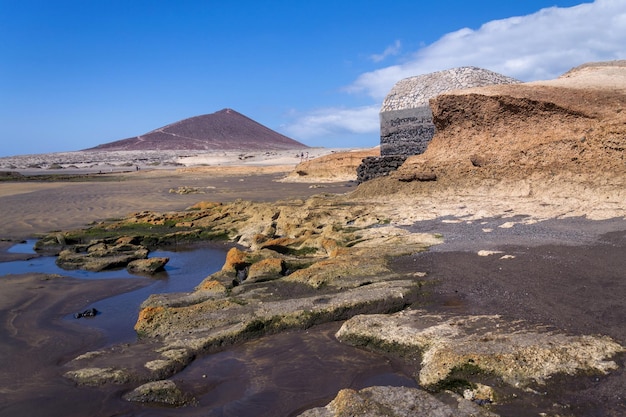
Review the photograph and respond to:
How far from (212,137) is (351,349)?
7449cm

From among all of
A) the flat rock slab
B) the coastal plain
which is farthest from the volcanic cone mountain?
the flat rock slab

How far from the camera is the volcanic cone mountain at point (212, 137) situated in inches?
2830

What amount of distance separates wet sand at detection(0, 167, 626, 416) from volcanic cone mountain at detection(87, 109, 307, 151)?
62193mm

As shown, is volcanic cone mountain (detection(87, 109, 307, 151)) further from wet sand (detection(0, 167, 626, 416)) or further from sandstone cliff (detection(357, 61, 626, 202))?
wet sand (detection(0, 167, 626, 416))

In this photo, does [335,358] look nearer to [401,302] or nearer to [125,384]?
[401,302]

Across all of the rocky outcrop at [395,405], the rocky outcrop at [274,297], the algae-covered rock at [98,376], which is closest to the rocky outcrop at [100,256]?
the rocky outcrop at [274,297]

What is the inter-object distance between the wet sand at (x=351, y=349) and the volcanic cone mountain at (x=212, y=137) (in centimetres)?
6219

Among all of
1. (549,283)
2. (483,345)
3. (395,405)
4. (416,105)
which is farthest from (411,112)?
(395,405)

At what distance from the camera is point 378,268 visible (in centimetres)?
599

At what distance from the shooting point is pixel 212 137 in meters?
76.4

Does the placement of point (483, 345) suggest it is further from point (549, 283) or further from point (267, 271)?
point (267, 271)

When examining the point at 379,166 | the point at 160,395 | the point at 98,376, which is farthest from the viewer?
the point at 379,166

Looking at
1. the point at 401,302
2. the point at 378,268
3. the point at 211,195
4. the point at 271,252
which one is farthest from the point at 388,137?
the point at 401,302

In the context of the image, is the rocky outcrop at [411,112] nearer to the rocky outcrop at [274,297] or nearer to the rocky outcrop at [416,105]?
the rocky outcrop at [416,105]
